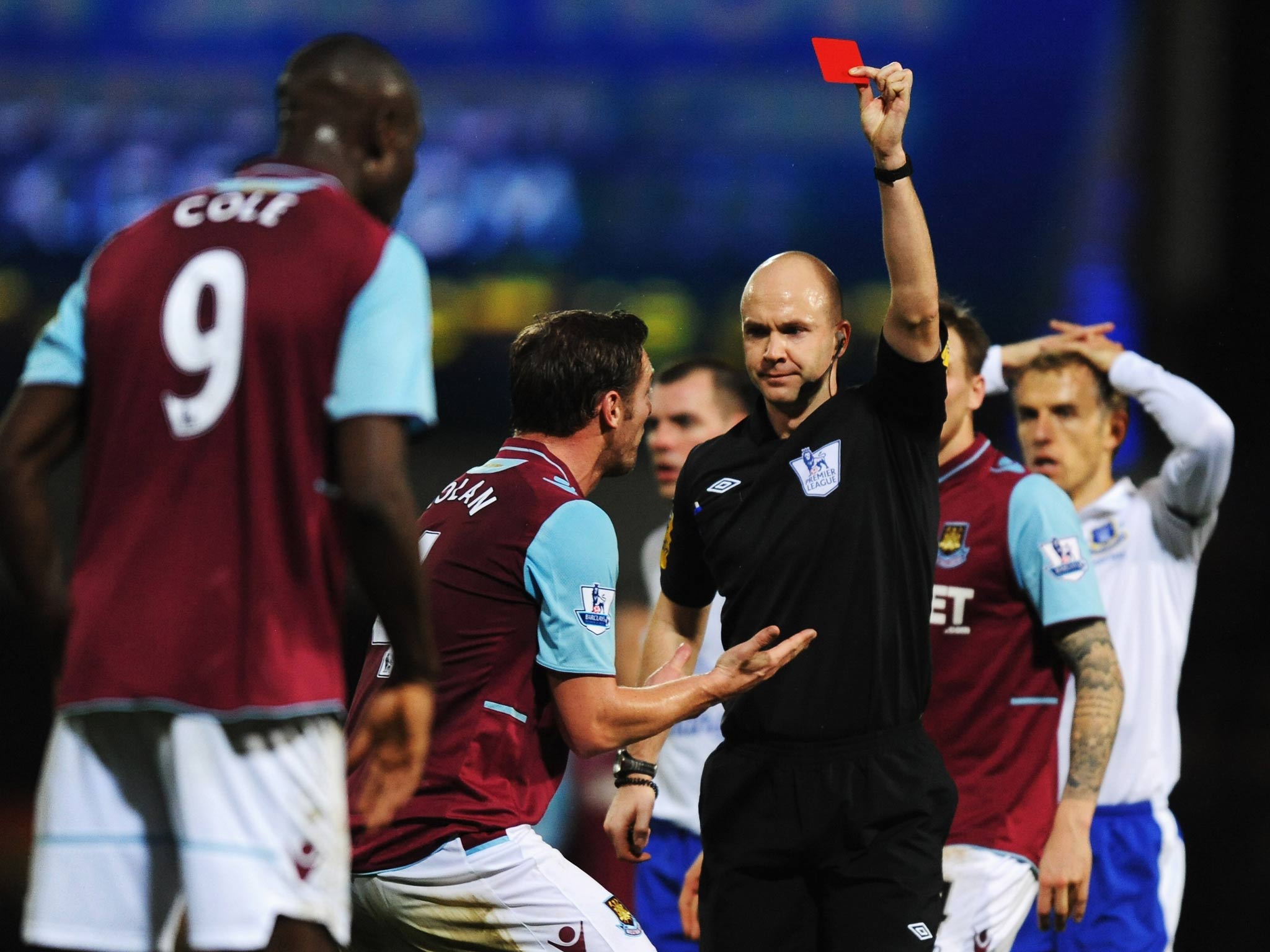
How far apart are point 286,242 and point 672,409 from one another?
3323mm

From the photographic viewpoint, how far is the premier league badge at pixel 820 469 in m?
3.57

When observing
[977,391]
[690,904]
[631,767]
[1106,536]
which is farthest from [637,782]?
[1106,536]

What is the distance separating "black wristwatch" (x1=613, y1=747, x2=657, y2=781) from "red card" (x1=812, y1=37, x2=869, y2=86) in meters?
1.67

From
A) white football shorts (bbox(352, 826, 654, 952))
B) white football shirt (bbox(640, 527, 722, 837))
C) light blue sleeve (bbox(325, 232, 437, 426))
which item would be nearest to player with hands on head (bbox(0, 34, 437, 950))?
light blue sleeve (bbox(325, 232, 437, 426))

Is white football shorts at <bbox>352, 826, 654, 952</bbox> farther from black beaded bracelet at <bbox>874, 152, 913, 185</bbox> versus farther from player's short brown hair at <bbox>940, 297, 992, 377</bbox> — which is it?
player's short brown hair at <bbox>940, 297, 992, 377</bbox>

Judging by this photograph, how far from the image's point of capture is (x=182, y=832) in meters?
2.18

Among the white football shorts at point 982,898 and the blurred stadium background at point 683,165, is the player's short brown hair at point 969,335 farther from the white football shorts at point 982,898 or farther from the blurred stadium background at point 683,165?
the blurred stadium background at point 683,165

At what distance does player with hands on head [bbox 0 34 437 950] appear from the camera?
2184 millimetres

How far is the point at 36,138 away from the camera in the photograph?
8.82m

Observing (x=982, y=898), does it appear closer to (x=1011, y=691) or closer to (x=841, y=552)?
(x=1011, y=691)

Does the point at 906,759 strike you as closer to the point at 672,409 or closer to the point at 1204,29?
the point at 672,409

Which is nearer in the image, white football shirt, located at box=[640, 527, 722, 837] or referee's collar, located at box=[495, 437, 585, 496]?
referee's collar, located at box=[495, 437, 585, 496]

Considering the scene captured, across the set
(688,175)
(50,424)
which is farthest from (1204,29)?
(50,424)

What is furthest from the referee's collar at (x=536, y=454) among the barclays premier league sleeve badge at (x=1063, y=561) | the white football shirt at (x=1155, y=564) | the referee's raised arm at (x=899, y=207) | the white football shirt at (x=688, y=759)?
the white football shirt at (x=1155, y=564)
